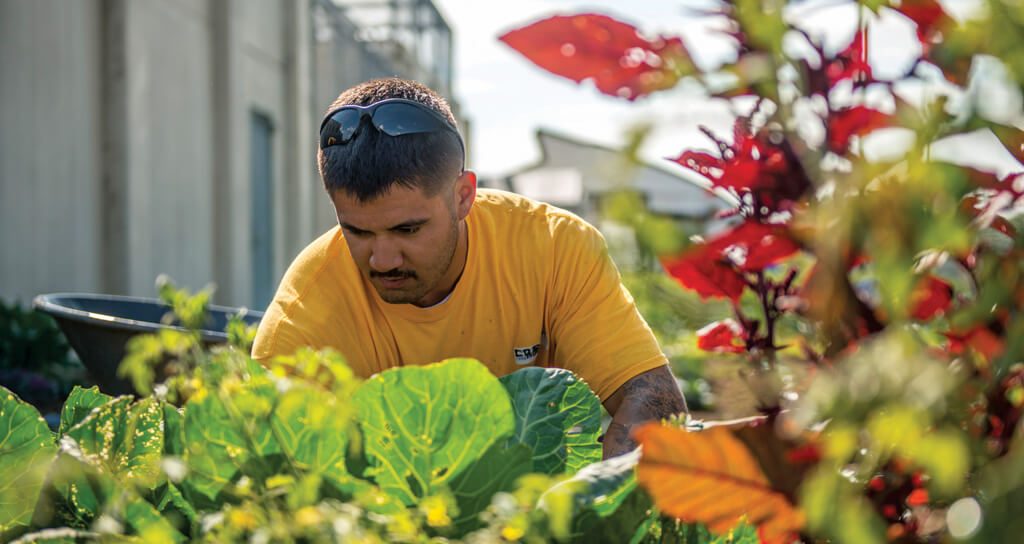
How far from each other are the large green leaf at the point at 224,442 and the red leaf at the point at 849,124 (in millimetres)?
455

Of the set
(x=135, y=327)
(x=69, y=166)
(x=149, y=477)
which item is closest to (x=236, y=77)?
(x=69, y=166)

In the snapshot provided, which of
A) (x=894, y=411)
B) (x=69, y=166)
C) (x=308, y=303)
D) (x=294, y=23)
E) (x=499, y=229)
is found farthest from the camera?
(x=294, y=23)

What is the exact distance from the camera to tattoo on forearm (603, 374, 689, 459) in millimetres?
1787

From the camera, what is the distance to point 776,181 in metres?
0.72

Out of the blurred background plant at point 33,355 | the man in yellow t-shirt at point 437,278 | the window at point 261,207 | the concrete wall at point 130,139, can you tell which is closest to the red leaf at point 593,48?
the man in yellow t-shirt at point 437,278

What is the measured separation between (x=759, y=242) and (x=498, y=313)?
5.95 ft

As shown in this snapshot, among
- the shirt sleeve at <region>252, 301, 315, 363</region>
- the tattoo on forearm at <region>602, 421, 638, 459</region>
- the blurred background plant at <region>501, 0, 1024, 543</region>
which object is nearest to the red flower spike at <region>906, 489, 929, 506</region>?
the blurred background plant at <region>501, 0, 1024, 543</region>

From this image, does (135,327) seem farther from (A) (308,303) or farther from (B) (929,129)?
(B) (929,129)

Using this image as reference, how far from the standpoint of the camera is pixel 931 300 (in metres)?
0.76

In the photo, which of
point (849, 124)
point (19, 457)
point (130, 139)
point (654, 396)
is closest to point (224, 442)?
point (19, 457)

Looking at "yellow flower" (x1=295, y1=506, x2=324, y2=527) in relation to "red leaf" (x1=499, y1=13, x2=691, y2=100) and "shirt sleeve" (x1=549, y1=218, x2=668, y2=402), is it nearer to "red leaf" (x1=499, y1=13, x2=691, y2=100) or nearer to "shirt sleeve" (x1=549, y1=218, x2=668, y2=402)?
"red leaf" (x1=499, y1=13, x2=691, y2=100)

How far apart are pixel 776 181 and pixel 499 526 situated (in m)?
0.32

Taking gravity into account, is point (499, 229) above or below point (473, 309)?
above

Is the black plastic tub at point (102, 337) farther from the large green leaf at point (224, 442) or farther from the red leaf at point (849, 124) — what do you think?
the red leaf at point (849, 124)
